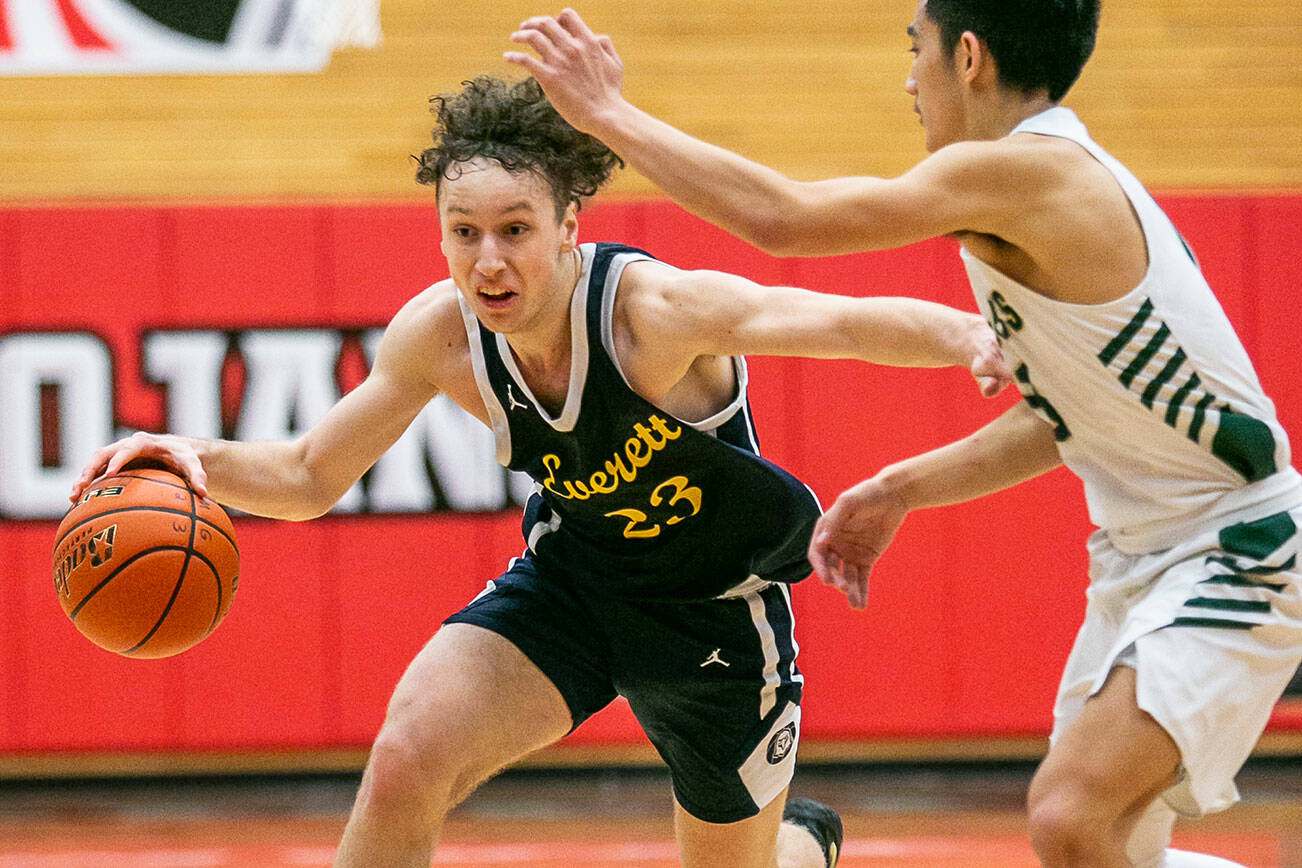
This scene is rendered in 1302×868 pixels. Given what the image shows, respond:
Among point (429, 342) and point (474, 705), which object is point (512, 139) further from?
point (474, 705)

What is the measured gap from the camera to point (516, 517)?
581 centimetres

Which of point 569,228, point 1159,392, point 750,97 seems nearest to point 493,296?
point 569,228

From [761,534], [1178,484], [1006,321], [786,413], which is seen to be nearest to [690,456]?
[761,534]

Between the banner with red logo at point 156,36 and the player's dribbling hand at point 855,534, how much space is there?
4285 millimetres

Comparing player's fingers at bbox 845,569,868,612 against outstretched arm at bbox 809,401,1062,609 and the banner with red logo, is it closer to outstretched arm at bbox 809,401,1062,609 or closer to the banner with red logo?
outstretched arm at bbox 809,401,1062,609

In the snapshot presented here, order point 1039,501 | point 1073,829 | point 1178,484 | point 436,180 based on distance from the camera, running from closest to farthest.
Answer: point 1073,829 → point 1178,484 → point 436,180 → point 1039,501

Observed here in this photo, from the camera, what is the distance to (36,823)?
17.7 feet

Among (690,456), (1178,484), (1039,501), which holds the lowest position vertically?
(1039,501)

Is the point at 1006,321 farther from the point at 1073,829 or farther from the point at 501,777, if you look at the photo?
the point at 501,777

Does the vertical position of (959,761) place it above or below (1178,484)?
below

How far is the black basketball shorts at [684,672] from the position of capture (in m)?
3.06

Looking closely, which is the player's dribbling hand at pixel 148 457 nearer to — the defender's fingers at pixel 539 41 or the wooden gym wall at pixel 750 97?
the defender's fingers at pixel 539 41

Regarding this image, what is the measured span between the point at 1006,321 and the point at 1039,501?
3.51 metres

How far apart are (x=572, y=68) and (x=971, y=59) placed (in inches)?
28.2
